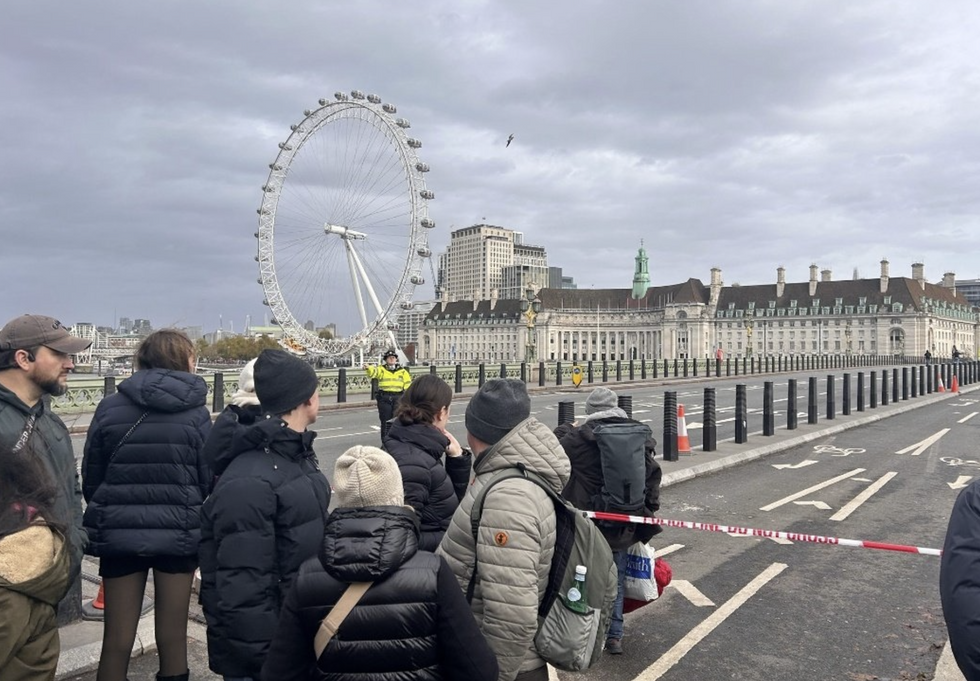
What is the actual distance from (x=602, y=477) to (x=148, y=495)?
2.92 metres

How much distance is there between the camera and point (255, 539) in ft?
9.83

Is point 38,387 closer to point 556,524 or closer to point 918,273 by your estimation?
→ point 556,524

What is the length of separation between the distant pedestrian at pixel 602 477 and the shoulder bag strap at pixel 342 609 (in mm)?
2959

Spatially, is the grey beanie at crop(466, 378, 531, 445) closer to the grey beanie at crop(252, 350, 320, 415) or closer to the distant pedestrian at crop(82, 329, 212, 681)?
the grey beanie at crop(252, 350, 320, 415)

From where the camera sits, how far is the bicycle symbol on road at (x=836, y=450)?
14.5 metres

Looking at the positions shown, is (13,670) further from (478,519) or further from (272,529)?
(478,519)

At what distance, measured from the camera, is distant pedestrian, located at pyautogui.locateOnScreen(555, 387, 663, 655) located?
16.9 feet

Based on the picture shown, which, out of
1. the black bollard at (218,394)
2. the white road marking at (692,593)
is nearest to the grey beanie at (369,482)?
the white road marking at (692,593)

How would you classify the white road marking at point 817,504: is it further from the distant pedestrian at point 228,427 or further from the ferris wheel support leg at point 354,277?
the ferris wheel support leg at point 354,277

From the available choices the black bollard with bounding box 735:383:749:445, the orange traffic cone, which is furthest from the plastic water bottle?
the black bollard with bounding box 735:383:749:445

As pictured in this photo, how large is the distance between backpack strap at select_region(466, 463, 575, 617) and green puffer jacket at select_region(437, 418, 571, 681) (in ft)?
0.07

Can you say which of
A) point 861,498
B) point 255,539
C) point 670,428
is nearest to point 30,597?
point 255,539

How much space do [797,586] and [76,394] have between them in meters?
19.8

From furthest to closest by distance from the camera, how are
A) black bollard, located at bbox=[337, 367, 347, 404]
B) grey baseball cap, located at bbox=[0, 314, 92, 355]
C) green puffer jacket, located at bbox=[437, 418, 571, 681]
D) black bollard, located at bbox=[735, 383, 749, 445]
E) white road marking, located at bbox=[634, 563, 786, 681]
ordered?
black bollard, located at bbox=[337, 367, 347, 404]
black bollard, located at bbox=[735, 383, 749, 445]
white road marking, located at bbox=[634, 563, 786, 681]
grey baseball cap, located at bbox=[0, 314, 92, 355]
green puffer jacket, located at bbox=[437, 418, 571, 681]
